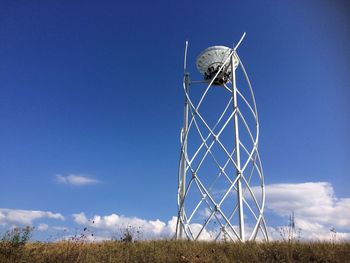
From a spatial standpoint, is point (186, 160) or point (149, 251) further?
point (186, 160)

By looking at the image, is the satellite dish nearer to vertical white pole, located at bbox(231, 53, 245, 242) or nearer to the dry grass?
vertical white pole, located at bbox(231, 53, 245, 242)

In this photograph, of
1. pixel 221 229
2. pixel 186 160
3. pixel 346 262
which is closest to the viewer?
pixel 346 262

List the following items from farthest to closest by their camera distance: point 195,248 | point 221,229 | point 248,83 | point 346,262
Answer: point 248,83, point 221,229, point 195,248, point 346,262

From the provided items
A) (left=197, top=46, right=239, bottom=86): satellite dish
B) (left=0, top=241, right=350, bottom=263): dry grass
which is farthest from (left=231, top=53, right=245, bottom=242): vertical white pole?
(left=0, top=241, right=350, bottom=263): dry grass

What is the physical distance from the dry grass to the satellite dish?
32.6 feet

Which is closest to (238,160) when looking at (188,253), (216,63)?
(216,63)

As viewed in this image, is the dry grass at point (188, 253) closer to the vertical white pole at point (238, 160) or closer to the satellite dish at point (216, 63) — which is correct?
the vertical white pole at point (238, 160)

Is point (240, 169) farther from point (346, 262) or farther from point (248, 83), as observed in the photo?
point (346, 262)

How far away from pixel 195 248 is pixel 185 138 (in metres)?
8.10

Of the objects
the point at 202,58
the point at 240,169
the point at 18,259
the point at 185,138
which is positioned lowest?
the point at 18,259

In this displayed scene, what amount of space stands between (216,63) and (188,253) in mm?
11277

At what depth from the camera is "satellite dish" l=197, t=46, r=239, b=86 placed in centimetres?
1739

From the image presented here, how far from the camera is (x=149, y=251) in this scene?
28.3ft

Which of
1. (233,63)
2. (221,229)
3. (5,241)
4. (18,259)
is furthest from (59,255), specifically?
(233,63)
